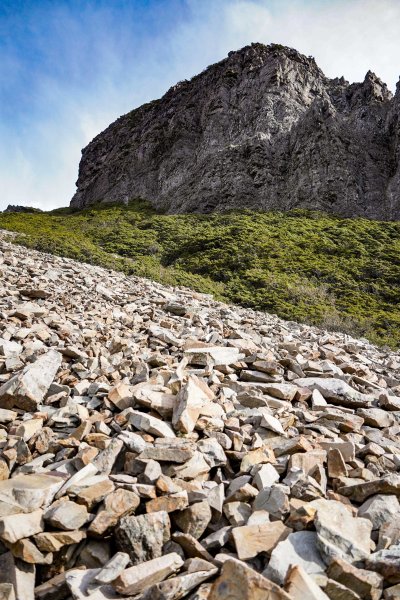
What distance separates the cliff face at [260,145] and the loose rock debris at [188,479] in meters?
43.7

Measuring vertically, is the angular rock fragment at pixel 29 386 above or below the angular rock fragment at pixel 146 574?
above

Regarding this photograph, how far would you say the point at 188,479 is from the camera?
9.68ft

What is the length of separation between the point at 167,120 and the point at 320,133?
34.2 metres

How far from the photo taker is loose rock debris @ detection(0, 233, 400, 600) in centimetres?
216

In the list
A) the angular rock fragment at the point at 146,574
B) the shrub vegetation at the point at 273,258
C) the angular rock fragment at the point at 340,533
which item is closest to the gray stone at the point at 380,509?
the angular rock fragment at the point at 340,533

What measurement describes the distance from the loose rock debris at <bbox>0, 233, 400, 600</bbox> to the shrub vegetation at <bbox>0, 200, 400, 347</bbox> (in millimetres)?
11975

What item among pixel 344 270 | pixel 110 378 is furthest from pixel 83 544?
pixel 344 270

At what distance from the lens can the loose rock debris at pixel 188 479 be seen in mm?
2164

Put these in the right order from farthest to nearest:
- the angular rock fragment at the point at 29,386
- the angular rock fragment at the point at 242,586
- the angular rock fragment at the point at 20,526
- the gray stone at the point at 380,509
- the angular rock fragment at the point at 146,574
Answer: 1. the angular rock fragment at the point at 29,386
2. the gray stone at the point at 380,509
3. the angular rock fragment at the point at 20,526
4. the angular rock fragment at the point at 146,574
5. the angular rock fragment at the point at 242,586

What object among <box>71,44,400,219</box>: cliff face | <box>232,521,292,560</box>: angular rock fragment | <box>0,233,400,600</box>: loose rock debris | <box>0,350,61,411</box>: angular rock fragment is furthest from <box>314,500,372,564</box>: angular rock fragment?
<box>71,44,400,219</box>: cliff face

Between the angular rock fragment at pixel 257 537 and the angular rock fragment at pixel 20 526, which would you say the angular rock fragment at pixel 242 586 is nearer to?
the angular rock fragment at pixel 257 537

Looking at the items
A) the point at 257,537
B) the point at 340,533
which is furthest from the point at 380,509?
the point at 257,537

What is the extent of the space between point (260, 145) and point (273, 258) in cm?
3095

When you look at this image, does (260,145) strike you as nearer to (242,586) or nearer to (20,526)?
(20,526)
